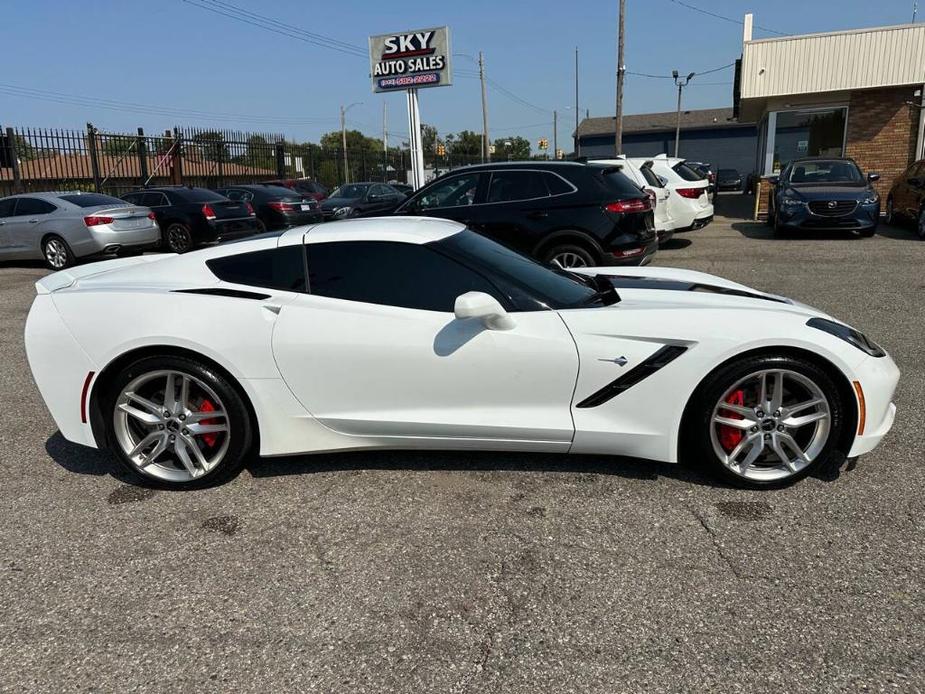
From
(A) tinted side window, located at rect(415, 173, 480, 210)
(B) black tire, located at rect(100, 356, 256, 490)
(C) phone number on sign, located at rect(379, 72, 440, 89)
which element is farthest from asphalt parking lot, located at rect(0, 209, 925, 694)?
(C) phone number on sign, located at rect(379, 72, 440, 89)

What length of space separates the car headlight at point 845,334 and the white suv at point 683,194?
954 cm

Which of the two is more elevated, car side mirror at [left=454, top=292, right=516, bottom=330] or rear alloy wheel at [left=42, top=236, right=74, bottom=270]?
car side mirror at [left=454, top=292, right=516, bottom=330]

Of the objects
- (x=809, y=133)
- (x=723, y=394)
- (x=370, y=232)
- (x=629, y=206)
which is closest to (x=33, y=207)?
(x=629, y=206)

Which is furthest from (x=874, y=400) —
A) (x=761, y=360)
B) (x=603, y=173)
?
(x=603, y=173)

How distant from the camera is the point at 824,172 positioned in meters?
14.5

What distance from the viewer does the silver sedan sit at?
12.5m

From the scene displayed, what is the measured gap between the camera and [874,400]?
3.37 m

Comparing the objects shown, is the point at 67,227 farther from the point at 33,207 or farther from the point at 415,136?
the point at 415,136

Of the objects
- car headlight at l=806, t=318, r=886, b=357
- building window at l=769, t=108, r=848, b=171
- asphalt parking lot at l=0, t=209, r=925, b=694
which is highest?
building window at l=769, t=108, r=848, b=171

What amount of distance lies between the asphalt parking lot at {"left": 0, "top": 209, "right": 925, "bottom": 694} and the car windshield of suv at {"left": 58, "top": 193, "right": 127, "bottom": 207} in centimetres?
992

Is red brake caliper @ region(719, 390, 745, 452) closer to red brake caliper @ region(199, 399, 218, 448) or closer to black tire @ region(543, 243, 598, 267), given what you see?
red brake caliper @ region(199, 399, 218, 448)

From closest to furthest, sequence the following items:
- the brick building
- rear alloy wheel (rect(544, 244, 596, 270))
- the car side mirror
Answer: the car side mirror < rear alloy wheel (rect(544, 244, 596, 270)) < the brick building

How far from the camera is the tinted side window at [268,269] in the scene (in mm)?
3641

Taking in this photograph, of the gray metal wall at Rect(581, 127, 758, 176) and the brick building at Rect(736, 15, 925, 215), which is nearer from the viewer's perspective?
the brick building at Rect(736, 15, 925, 215)
